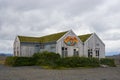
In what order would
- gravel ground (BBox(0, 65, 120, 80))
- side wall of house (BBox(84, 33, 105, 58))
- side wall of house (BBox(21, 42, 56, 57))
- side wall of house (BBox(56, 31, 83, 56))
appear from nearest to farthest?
gravel ground (BBox(0, 65, 120, 80))
side wall of house (BBox(56, 31, 83, 56))
side wall of house (BBox(21, 42, 56, 57))
side wall of house (BBox(84, 33, 105, 58))

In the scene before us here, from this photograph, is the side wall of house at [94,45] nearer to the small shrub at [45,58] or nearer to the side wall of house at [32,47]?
the side wall of house at [32,47]

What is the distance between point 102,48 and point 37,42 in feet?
46.7

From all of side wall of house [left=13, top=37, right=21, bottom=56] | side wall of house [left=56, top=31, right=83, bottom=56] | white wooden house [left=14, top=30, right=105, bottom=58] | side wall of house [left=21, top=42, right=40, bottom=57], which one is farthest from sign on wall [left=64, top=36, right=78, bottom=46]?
side wall of house [left=13, top=37, right=21, bottom=56]

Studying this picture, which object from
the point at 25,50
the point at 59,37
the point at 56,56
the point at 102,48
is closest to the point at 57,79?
the point at 56,56

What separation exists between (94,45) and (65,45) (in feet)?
23.4

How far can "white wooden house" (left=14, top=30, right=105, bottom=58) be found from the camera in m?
45.8

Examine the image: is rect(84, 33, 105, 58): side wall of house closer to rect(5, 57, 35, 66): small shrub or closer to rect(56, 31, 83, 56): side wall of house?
rect(56, 31, 83, 56): side wall of house

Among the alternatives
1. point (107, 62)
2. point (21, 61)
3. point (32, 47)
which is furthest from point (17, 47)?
point (107, 62)

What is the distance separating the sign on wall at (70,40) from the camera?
45.8m

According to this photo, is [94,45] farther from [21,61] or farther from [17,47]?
[21,61]

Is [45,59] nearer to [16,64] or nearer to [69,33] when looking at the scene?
[16,64]

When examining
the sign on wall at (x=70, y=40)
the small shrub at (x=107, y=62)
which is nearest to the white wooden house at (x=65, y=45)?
the sign on wall at (x=70, y=40)

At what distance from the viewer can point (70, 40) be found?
46250 millimetres

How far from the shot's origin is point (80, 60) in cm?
3909
